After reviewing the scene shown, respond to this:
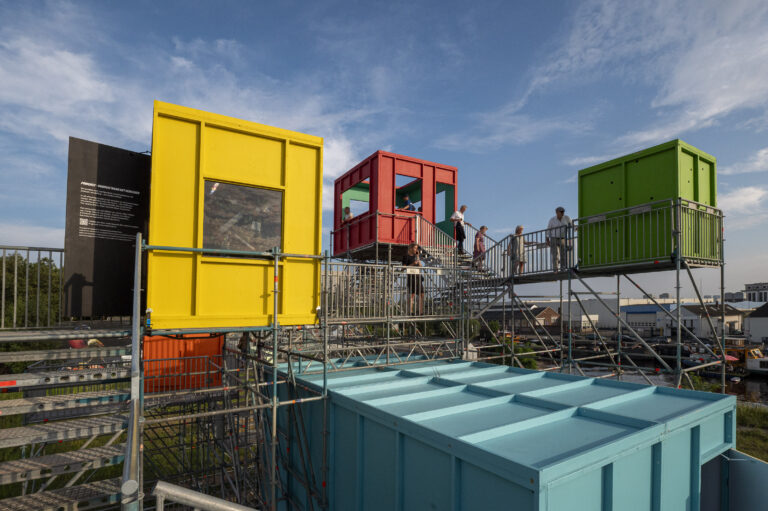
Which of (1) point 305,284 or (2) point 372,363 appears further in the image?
(2) point 372,363

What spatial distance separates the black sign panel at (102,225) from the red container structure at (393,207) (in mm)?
9493

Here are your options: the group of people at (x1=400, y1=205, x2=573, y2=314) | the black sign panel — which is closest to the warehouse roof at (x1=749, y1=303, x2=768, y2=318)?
the group of people at (x1=400, y1=205, x2=573, y2=314)

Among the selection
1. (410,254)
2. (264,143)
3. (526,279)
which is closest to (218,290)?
(264,143)

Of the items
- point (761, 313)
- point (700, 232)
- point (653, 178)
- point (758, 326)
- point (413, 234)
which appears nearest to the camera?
point (700, 232)

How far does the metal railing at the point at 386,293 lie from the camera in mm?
9648

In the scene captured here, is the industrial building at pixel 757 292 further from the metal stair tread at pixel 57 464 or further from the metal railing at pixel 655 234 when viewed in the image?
the metal stair tread at pixel 57 464

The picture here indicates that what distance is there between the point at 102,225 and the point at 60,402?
119 inches

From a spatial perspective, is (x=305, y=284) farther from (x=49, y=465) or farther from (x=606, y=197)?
(x=606, y=197)

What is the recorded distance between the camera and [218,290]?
6.99 m

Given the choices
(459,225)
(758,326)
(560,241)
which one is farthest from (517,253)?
(758,326)

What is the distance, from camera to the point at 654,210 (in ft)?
35.4

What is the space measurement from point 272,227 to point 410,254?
24.1 feet

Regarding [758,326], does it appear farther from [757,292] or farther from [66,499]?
[66,499]

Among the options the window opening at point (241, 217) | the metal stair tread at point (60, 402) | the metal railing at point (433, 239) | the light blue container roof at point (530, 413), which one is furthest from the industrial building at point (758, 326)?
the metal stair tread at point (60, 402)
